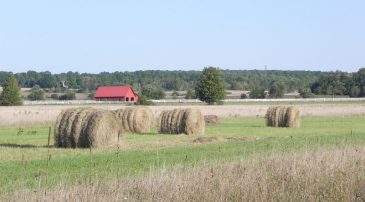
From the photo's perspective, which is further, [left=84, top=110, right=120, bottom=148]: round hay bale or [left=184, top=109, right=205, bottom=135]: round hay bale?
[left=184, top=109, right=205, bottom=135]: round hay bale

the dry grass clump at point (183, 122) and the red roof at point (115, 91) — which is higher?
the dry grass clump at point (183, 122)

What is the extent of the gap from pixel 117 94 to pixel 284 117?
78857 millimetres

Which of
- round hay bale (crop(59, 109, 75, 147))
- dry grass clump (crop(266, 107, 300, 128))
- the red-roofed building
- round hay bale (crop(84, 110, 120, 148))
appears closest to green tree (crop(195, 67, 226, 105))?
the red-roofed building

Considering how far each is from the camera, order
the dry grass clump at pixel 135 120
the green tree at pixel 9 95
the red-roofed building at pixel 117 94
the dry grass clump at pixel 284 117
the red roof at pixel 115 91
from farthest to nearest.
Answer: the red roof at pixel 115 91
the red-roofed building at pixel 117 94
the green tree at pixel 9 95
the dry grass clump at pixel 284 117
the dry grass clump at pixel 135 120

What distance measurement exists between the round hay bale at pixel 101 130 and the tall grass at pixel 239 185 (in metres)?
11.2

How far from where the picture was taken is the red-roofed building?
4636 inches

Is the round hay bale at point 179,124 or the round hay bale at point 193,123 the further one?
the round hay bale at point 179,124

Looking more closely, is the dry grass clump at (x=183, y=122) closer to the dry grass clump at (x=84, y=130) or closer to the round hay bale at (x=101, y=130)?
the round hay bale at (x=101, y=130)

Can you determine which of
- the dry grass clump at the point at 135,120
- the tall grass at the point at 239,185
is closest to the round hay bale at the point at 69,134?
the tall grass at the point at 239,185

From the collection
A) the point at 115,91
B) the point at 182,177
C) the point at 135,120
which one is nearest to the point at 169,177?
the point at 182,177

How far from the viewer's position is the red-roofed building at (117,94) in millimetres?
117762

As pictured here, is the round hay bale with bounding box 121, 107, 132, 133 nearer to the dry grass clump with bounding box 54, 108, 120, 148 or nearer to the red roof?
the dry grass clump with bounding box 54, 108, 120, 148

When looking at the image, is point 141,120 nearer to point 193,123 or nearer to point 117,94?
point 193,123

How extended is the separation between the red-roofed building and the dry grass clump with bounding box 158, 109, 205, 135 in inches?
3259
